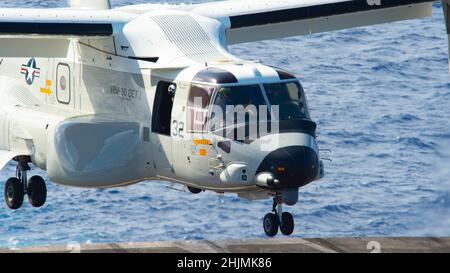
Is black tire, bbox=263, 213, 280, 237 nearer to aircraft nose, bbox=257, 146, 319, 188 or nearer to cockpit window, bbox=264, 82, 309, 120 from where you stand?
aircraft nose, bbox=257, 146, 319, 188

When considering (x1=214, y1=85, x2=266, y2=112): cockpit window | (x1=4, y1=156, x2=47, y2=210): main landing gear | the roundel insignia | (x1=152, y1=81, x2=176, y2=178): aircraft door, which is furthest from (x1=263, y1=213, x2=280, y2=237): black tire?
the roundel insignia

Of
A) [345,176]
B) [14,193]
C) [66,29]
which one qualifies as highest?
[66,29]

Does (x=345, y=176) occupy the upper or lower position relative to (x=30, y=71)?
lower

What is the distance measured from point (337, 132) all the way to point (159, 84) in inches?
1863

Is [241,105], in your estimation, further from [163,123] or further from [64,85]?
[64,85]

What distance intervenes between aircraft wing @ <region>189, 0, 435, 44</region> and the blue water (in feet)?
36.9

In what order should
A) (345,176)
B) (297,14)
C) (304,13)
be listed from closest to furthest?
(297,14), (304,13), (345,176)

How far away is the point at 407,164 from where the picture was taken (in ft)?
267

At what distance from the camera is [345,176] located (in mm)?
79938

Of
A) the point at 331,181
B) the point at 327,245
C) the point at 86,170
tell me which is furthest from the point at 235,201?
the point at 86,170

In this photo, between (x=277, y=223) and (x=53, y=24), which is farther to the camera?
(x=53, y=24)

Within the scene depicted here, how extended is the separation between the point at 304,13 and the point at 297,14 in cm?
27

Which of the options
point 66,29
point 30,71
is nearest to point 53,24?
point 66,29
